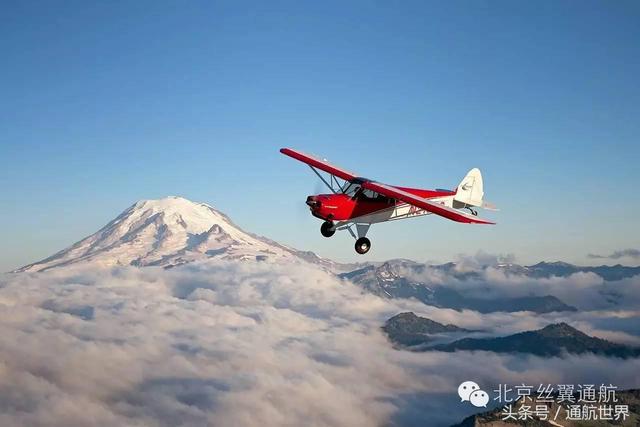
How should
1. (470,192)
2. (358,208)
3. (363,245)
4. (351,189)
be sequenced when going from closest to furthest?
(363,245) < (358,208) < (351,189) < (470,192)

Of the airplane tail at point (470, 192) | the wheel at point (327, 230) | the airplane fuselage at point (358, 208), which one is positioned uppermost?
the airplane tail at point (470, 192)

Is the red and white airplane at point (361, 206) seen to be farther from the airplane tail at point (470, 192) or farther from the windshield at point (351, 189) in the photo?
the airplane tail at point (470, 192)

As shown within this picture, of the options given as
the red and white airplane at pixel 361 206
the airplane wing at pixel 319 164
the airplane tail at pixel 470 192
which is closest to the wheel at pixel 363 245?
the red and white airplane at pixel 361 206

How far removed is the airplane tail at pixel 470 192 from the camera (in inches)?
1562

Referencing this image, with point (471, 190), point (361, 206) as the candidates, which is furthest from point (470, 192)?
point (361, 206)

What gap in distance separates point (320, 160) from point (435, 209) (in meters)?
14.8

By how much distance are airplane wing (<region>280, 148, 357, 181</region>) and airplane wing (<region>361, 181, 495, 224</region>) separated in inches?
171

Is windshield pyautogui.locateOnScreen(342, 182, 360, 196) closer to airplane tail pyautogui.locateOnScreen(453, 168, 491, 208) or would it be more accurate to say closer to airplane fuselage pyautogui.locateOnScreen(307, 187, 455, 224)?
airplane fuselage pyautogui.locateOnScreen(307, 187, 455, 224)

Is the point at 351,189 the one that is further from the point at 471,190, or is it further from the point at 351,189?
the point at 471,190

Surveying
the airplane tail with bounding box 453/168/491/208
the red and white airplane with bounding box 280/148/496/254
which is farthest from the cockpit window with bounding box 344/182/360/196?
the airplane tail with bounding box 453/168/491/208

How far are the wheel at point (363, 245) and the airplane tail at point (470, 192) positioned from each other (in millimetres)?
10597

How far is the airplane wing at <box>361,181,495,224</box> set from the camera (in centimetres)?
2686

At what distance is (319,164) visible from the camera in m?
40.0

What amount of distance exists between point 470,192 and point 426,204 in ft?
44.4
